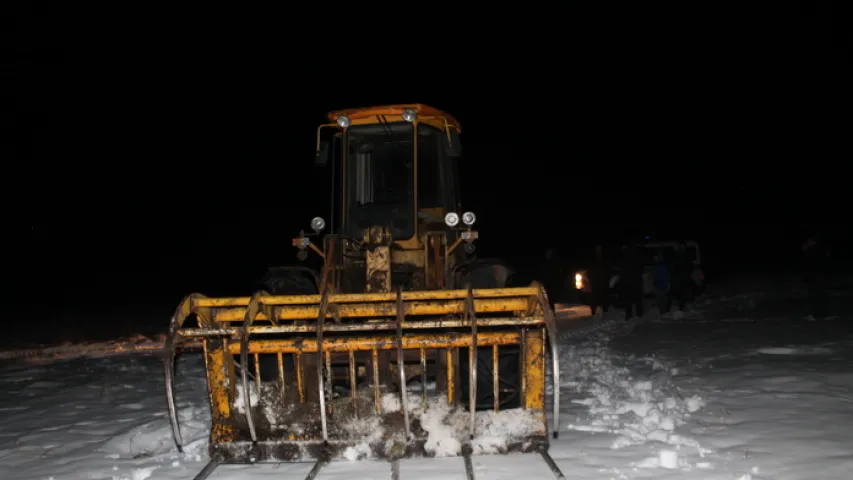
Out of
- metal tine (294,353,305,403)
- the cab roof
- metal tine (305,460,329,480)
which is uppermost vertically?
the cab roof

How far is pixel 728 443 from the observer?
541 cm

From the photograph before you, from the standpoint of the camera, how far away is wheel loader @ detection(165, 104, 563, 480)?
203 inches

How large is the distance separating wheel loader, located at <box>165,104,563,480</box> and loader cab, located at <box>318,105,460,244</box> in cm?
7

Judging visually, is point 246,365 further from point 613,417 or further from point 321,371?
point 613,417

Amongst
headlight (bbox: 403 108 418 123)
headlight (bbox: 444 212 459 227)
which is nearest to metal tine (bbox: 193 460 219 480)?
headlight (bbox: 444 212 459 227)

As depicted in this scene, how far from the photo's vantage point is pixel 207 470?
504cm

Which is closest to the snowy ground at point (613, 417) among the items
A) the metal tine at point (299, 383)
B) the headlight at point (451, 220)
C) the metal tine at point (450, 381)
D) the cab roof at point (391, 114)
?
the metal tine at point (450, 381)

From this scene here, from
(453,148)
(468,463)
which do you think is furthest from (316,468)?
(453,148)

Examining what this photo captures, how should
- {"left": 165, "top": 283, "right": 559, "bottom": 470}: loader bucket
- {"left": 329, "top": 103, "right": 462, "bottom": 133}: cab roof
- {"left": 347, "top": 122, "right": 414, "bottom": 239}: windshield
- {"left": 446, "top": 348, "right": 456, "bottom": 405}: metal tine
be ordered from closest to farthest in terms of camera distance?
{"left": 165, "top": 283, "right": 559, "bottom": 470}: loader bucket → {"left": 446, "top": 348, "right": 456, "bottom": 405}: metal tine → {"left": 329, "top": 103, "right": 462, "bottom": 133}: cab roof → {"left": 347, "top": 122, "right": 414, "bottom": 239}: windshield

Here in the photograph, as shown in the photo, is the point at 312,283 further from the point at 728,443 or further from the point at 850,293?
the point at 850,293

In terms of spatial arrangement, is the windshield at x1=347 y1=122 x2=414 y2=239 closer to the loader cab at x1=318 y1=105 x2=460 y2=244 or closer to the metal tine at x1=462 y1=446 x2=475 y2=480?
the loader cab at x1=318 y1=105 x2=460 y2=244

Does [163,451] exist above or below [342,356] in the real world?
below

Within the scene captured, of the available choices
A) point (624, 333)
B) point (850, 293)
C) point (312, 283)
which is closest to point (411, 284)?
point (312, 283)

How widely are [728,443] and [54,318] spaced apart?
63.7 ft
